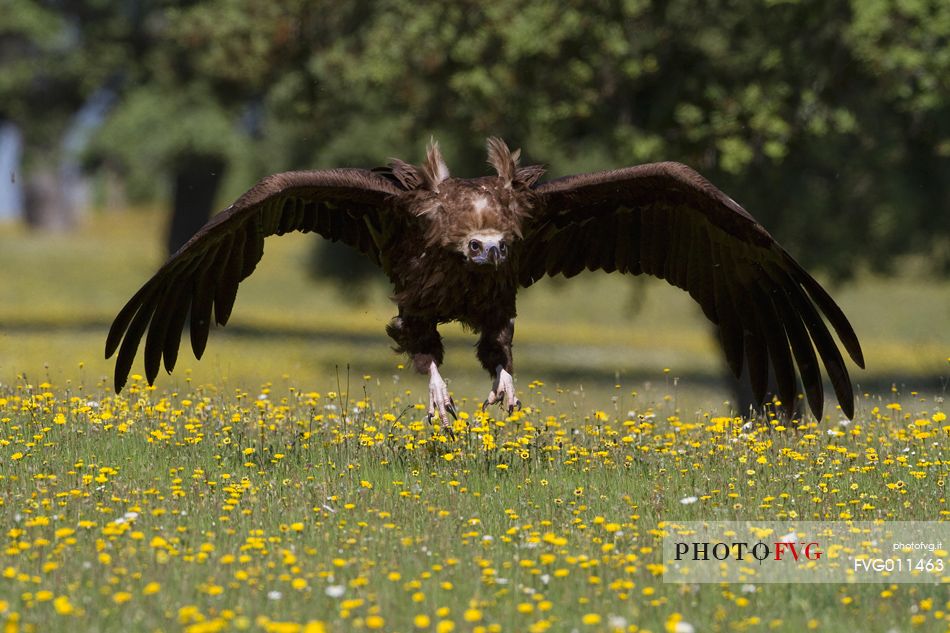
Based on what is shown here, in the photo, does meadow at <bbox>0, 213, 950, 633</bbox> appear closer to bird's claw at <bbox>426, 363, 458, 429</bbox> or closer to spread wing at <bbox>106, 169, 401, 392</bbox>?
bird's claw at <bbox>426, 363, 458, 429</bbox>

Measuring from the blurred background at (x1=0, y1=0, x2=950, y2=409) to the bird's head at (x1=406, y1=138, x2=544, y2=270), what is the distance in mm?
1447

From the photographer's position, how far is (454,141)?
19531 mm

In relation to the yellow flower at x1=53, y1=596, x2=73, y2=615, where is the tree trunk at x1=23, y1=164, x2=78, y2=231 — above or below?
above

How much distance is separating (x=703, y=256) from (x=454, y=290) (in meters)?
1.95

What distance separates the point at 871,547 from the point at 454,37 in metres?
12.0

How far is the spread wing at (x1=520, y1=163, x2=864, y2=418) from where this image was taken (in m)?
8.23

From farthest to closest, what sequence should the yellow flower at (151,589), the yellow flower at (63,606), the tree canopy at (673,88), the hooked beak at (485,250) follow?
the tree canopy at (673,88)
the hooked beak at (485,250)
the yellow flower at (151,589)
the yellow flower at (63,606)

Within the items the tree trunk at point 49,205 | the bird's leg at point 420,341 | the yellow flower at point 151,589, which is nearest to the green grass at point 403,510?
the yellow flower at point 151,589

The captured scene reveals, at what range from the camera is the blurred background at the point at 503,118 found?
15.6m

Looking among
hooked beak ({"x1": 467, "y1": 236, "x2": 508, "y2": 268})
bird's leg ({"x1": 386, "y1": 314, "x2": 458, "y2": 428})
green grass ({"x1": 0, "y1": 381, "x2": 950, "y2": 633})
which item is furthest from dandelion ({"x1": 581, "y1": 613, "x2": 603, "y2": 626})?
bird's leg ({"x1": 386, "y1": 314, "x2": 458, "y2": 428})

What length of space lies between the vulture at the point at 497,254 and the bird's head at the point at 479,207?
0.01 m

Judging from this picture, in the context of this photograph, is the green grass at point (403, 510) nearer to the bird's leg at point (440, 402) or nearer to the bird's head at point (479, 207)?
the bird's leg at point (440, 402)

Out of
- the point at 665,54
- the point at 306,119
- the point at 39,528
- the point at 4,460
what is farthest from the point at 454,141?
the point at 39,528

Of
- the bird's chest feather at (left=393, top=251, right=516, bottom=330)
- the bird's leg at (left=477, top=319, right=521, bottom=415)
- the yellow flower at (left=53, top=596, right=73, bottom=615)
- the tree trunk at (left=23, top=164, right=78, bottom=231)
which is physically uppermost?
the tree trunk at (left=23, top=164, right=78, bottom=231)
